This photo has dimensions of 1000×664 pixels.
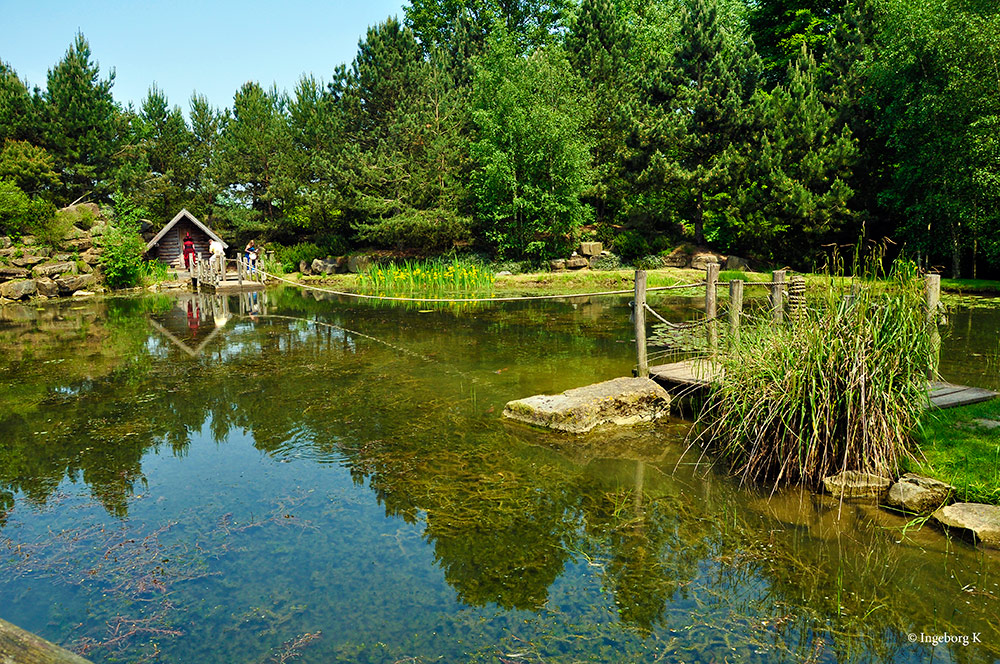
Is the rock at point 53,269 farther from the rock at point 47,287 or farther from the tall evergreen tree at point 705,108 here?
the tall evergreen tree at point 705,108

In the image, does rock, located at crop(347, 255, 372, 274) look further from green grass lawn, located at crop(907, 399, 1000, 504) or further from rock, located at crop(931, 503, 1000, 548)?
rock, located at crop(931, 503, 1000, 548)

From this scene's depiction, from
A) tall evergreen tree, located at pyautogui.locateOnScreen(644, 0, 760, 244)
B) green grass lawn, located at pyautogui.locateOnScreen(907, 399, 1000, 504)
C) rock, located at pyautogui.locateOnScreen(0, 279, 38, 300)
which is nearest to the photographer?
green grass lawn, located at pyautogui.locateOnScreen(907, 399, 1000, 504)

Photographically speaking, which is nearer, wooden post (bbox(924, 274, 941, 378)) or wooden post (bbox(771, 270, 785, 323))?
wooden post (bbox(924, 274, 941, 378))

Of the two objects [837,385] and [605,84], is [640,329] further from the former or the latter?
[605,84]

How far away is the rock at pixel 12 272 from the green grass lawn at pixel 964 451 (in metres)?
27.8

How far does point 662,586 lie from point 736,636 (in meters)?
0.66

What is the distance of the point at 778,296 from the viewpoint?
26.8ft

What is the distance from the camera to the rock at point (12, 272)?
23.7m

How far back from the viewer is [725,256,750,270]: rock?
90.4ft

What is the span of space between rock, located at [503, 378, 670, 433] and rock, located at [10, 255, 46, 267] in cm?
2387

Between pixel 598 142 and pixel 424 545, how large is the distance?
92.9 feet

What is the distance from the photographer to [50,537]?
17.8ft

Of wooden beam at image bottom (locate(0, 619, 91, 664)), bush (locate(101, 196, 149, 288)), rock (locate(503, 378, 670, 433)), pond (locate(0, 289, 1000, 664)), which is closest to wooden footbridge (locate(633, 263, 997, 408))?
rock (locate(503, 378, 670, 433))

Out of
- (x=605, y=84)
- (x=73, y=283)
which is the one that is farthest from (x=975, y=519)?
(x=605, y=84)
